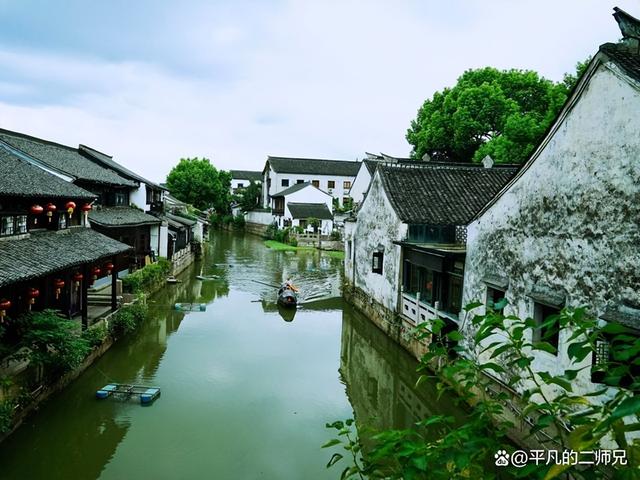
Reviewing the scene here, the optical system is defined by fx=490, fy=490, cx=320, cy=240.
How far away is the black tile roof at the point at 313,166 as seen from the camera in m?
69.1

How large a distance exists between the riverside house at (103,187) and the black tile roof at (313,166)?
39.2m

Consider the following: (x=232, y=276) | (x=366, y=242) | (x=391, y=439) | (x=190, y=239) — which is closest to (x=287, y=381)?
(x=366, y=242)

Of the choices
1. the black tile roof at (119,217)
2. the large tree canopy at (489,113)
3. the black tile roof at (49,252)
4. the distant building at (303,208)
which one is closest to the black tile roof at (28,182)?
the black tile roof at (49,252)

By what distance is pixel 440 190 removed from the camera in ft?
62.3

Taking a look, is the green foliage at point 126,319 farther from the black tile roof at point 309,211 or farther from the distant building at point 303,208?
the black tile roof at point 309,211

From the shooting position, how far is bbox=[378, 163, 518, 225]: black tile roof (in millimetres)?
17656

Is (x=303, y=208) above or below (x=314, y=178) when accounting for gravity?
below

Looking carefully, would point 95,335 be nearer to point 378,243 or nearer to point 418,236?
point 418,236

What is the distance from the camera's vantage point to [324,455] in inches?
403

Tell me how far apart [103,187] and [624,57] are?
76.5 ft

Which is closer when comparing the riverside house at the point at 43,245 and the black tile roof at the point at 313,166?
the riverside house at the point at 43,245

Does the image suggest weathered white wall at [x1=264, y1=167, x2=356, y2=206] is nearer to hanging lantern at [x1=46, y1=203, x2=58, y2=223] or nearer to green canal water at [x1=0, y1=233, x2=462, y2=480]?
green canal water at [x1=0, y1=233, x2=462, y2=480]

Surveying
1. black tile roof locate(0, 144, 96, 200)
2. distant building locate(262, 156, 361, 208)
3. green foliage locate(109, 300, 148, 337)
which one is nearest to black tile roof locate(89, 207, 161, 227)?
black tile roof locate(0, 144, 96, 200)

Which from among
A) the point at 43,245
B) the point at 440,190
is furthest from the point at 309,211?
the point at 43,245
